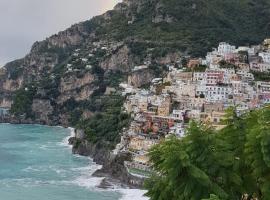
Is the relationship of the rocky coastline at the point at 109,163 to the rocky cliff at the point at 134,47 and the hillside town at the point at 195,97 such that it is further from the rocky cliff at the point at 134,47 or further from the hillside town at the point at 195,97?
the rocky cliff at the point at 134,47

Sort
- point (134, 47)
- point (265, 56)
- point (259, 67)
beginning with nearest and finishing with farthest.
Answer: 1. point (259, 67)
2. point (265, 56)
3. point (134, 47)

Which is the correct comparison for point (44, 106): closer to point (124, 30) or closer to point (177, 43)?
point (124, 30)

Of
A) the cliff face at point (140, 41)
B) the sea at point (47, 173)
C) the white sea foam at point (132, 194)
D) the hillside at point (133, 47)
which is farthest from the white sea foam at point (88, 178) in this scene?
the cliff face at point (140, 41)

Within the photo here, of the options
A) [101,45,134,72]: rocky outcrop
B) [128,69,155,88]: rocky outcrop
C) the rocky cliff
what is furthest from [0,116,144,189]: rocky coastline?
[101,45,134,72]: rocky outcrop

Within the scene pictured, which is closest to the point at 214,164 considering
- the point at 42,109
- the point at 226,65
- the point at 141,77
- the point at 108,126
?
the point at 108,126

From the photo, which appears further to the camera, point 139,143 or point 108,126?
point 108,126

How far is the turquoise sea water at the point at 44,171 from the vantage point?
50.5m

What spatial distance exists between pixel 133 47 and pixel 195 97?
50.9 meters

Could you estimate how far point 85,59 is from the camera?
134 metres

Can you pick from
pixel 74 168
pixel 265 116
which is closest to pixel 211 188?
pixel 265 116

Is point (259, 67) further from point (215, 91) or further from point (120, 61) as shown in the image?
point (120, 61)

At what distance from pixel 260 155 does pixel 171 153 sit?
7.67 feet

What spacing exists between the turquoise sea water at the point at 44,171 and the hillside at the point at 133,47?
1623 cm

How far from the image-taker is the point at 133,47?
398 feet
